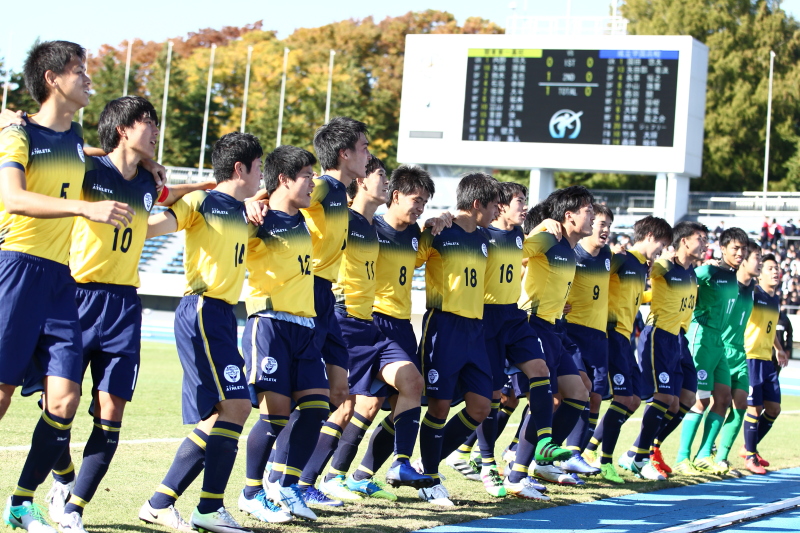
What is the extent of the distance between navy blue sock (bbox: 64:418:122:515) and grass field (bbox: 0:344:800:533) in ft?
1.00

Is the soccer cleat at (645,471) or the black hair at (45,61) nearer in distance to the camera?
the black hair at (45,61)

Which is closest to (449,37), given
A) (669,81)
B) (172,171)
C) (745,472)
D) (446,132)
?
(446,132)

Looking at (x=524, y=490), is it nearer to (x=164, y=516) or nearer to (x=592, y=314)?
(x=592, y=314)

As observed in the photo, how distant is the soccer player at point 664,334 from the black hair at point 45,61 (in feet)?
18.6

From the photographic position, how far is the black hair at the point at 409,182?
6.68m

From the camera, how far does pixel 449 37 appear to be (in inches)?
1089

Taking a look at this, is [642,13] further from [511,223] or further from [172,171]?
[511,223]

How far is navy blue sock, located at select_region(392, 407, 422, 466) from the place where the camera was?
21.3 feet

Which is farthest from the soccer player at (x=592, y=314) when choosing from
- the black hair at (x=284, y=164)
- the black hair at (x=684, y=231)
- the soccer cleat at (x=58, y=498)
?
the soccer cleat at (x=58, y=498)

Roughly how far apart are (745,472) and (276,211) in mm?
5564

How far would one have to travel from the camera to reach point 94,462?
4.82 m

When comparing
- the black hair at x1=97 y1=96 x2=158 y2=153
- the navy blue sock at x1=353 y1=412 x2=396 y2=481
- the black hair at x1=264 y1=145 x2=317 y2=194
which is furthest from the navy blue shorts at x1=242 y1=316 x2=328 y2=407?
the black hair at x1=97 y1=96 x2=158 y2=153

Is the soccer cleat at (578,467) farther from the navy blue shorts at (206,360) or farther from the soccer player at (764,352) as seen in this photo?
the navy blue shorts at (206,360)

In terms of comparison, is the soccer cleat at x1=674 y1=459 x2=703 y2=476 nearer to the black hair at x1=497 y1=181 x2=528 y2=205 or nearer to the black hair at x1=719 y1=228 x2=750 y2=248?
the black hair at x1=719 y1=228 x2=750 y2=248
